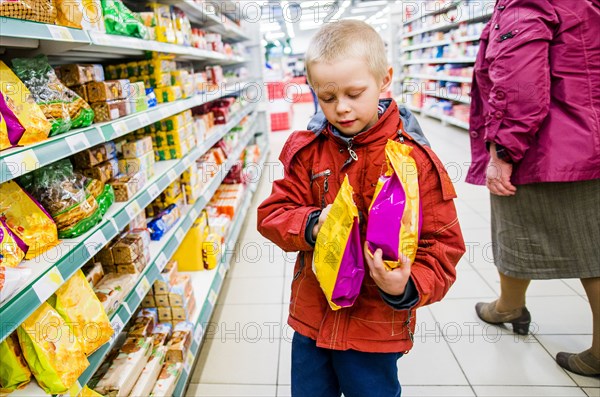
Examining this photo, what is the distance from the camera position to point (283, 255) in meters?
3.18

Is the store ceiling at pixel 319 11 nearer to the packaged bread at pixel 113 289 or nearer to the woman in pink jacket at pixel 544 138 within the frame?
the woman in pink jacket at pixel 544 138

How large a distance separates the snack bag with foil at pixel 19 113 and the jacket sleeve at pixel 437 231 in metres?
0.99

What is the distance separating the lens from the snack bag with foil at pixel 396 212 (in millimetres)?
849

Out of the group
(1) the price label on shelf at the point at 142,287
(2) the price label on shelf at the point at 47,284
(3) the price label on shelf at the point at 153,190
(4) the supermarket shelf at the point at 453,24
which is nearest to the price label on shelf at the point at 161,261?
(1) the price label on shelf at the point at 142,287

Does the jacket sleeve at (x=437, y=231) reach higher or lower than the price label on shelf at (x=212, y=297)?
higher

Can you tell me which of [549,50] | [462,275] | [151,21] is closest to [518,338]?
[462,275]

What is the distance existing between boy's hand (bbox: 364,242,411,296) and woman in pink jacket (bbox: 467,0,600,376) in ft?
2.93

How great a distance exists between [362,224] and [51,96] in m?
0.99

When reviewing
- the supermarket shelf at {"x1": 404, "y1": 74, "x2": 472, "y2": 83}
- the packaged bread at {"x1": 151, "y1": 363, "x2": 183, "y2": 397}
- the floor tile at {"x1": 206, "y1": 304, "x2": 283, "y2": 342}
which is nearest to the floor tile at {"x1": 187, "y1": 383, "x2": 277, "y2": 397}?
the packaged bread at {"x1": 151, "y1": 363, "x2": 183, "y2": 397}

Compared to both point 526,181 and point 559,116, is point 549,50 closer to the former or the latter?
point 559,116

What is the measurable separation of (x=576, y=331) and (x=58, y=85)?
2.48 metres

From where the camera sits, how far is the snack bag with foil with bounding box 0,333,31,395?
103cm

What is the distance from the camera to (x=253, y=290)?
2689 mm

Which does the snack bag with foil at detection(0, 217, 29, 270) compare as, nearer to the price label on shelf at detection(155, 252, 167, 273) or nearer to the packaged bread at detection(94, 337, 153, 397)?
the packaged bread at detection(94, 337, 153, 397)
